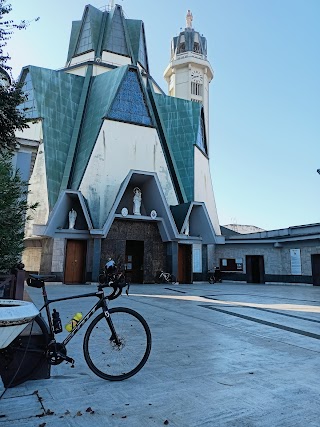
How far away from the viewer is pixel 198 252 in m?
28.0

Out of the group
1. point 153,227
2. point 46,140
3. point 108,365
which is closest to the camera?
point 108,365

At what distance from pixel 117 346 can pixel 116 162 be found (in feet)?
76.3

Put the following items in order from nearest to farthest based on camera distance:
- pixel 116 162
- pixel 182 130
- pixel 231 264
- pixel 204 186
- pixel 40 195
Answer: pixel 40 195 → pixel 116 162 → pixel 231 264 → pixel 182 130 → pixel 204 186

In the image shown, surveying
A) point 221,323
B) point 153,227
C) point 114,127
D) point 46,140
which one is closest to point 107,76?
point 114,127

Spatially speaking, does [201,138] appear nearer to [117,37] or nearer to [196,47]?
[117,37]

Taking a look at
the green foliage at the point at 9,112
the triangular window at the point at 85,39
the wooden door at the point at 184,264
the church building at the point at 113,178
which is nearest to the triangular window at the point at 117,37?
the triangular window at the point at 85,39

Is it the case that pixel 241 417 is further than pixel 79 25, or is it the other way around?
pixel 79 25

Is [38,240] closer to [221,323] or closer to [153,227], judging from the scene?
[153,227]

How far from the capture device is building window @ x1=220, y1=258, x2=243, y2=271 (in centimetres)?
2958

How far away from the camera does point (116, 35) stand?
39.1 metres

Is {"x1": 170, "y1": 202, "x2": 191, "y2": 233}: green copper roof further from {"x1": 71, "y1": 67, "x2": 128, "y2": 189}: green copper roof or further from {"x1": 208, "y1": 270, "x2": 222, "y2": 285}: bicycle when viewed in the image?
{"x1": 71, "y1": 67, "x2": 128, "y2": 189}: green copper roof

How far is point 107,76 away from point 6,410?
31337mm

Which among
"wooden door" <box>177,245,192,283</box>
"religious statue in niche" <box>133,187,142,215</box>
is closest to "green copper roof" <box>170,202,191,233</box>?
"wooden door" <box>177,245,192,283</box>

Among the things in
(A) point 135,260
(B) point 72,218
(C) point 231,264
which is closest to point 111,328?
(B) point 72,218
